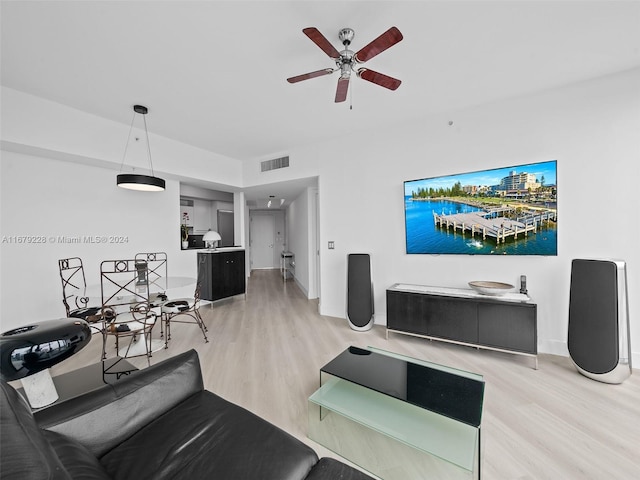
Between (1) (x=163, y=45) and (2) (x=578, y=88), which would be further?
(2) (x=578, y=88)

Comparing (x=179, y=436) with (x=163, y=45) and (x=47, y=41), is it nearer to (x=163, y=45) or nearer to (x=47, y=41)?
(x=163, y=45)

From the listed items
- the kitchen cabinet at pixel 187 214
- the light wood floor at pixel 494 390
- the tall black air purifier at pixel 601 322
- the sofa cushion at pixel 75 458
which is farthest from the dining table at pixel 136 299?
the tall black air purifier at pixel 601 322

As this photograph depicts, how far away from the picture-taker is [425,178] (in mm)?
3387

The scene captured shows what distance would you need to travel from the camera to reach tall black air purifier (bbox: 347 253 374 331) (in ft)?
11.7

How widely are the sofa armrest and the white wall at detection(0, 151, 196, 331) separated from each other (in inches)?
123

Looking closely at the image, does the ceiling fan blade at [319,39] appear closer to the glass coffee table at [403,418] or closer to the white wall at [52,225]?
the glass coffee table at [403,418]

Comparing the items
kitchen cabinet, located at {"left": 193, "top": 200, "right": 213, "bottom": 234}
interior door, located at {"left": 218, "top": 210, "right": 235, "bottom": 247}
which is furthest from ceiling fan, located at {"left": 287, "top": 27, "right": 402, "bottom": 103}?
kitchen cabinet, located at {"left": 193, "top": 200, "right": 213, "bottom": 234}

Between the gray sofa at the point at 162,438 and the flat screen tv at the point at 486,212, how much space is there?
9.31 ft

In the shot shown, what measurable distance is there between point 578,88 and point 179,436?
431cm

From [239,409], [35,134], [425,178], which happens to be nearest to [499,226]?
[425,178]

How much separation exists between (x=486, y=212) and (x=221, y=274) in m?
4.35

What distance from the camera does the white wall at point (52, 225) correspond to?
301 cm

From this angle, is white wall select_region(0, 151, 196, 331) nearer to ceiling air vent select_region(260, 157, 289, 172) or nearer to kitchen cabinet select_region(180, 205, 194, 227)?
kitchen cabinet select_region(180, 205, 194, 227)

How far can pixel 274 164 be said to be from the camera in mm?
4762
